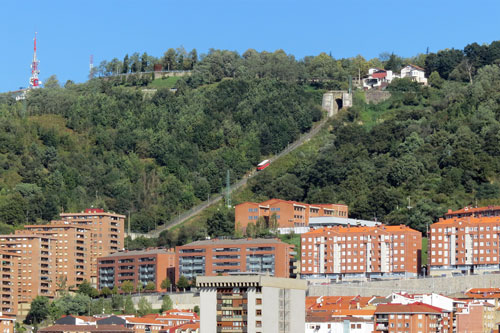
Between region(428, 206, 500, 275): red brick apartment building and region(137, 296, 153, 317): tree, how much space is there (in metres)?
23.8

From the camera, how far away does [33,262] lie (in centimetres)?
12506

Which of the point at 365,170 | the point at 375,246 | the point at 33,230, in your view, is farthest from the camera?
the point at 365,170

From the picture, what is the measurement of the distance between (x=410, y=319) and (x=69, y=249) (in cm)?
4518

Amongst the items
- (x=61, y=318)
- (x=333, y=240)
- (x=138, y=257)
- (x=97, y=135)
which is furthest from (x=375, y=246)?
(x=97, y=135)

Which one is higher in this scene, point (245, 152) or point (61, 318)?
point (245, 152)

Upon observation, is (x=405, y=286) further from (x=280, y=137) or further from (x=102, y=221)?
(x=280, y=137)

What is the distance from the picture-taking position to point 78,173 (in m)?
150

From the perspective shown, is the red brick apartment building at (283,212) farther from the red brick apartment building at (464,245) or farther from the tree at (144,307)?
the tree at (144,307)

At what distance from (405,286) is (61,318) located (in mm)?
28212

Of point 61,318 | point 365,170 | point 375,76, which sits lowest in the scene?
point 61,318

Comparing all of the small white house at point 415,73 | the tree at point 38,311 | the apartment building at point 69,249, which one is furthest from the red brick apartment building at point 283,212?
the small white house at point 415,73

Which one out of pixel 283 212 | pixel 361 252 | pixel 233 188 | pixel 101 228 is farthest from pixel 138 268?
pixel 233 188

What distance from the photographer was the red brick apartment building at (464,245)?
117000 mm

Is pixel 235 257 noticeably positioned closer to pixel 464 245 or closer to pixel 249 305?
pixel 464 245
